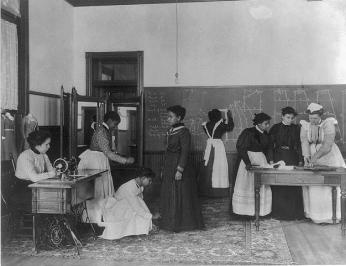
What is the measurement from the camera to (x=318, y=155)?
17.6 feet

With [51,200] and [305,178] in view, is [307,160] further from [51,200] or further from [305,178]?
[51,200]

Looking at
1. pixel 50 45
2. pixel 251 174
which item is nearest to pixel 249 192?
pixel 251 174

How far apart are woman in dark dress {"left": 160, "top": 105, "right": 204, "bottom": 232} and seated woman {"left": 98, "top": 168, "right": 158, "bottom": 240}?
28 centimetres

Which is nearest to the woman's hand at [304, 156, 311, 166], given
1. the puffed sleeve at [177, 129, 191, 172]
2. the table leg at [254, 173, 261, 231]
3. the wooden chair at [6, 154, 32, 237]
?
the table leg at [254, 173, 261, 231]

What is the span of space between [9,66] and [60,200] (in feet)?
6.82

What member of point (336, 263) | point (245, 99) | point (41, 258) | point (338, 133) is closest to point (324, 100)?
point (338, 133)

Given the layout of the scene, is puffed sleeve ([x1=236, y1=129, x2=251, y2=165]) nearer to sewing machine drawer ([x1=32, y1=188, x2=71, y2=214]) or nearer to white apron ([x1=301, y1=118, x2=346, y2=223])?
white apron ([x1=301, y1=118, x2=346, y2=223])

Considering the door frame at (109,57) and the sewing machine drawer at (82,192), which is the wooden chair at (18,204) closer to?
the sewing machine drawer at (82,192)

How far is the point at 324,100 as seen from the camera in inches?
275

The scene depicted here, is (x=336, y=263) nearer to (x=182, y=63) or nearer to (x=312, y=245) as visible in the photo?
(x=312, y=245)

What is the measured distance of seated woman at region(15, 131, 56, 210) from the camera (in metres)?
4.16

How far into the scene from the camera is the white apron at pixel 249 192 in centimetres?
557

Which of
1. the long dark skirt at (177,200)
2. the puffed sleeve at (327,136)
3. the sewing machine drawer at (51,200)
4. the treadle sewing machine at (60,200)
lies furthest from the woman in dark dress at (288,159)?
the sewing machine drawer at (51,200)

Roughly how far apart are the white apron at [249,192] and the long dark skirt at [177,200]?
84 centimetres
